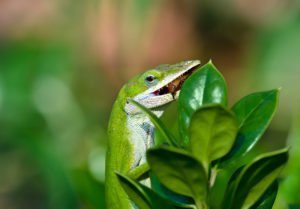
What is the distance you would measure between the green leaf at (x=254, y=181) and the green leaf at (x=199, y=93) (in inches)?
6.0

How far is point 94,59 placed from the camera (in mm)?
5887

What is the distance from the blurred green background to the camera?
4828 millimetres

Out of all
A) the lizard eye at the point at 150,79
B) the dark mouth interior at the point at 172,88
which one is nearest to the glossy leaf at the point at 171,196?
the dark mouth interior at the point at 172,88

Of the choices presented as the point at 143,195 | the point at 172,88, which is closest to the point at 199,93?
the point at 143,195

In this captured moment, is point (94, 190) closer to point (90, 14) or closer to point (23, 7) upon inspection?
point (90, 14)

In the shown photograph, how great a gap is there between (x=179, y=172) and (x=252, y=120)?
19cm

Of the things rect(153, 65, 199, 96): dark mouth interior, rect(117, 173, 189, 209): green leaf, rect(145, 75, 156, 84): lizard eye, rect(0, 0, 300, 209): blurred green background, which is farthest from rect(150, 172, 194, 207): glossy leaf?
rect(0, 0, 300, 209): blurred green background

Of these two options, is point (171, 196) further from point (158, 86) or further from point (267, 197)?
point (158, 86)

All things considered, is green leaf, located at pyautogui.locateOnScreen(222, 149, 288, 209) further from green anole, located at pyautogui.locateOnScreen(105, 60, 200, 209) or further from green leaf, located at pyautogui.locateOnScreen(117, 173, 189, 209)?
green anole, located at pyautogui.locateOnScreen(105, 60, 200, 209)

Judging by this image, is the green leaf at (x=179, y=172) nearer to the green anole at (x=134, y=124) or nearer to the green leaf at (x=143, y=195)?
the green leaf at (x=143, y=195)

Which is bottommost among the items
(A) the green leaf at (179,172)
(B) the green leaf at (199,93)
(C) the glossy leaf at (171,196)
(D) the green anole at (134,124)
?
(D) the green anole at (134,124)

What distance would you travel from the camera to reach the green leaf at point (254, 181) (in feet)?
4.81

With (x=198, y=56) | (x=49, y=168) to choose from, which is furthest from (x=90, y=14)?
(x=49, y=168)

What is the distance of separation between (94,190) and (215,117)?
1232mm
